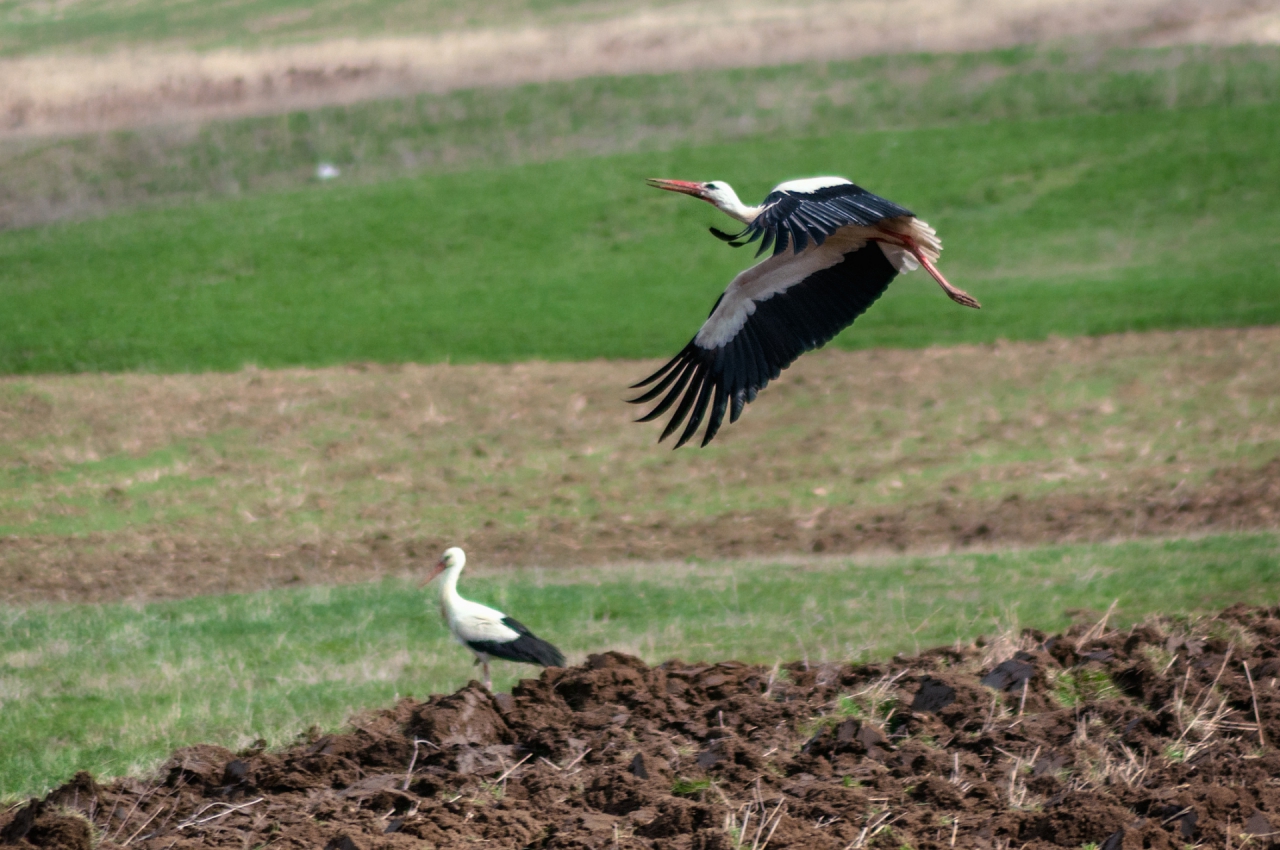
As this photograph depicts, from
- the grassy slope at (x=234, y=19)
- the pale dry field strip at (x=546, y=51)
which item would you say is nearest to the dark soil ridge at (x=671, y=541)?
the pale dry field strip at (x=546, y=51)

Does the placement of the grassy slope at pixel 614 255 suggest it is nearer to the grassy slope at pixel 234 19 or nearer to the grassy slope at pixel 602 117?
the grassy slope at pixel 602 117

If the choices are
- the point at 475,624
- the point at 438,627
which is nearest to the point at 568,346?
the point at 438,627

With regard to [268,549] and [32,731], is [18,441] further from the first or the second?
[32,731]

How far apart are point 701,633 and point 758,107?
2411 cm

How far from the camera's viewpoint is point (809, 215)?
6.86 m

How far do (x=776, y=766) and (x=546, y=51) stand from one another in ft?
99.5

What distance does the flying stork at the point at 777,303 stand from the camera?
8.11 metres

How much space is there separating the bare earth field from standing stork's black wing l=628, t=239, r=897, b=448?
6.22m

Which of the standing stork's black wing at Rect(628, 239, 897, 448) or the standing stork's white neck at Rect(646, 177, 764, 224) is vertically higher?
the standing stork's white neck at Rect(646, 177, 764, 224)

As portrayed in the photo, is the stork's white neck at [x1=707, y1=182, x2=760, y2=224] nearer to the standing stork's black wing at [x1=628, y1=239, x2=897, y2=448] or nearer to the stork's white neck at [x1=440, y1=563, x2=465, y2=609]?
the standing stork's black wing at [x1=628, y1=239, x2=897, y2=448]

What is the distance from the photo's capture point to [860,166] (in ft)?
97.1

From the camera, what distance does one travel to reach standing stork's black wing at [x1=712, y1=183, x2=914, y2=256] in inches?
259

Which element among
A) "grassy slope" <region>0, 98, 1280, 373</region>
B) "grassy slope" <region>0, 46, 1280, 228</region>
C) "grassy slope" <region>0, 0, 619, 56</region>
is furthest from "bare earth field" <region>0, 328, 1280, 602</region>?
"grassy slope" <region>0, 0, 619, 56</region>

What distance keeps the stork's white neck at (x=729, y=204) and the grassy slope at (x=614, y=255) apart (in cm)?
1418
